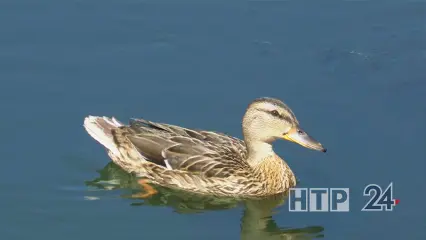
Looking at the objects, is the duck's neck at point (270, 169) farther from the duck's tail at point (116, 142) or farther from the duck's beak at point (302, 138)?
the duck's tail at point (116, 142)

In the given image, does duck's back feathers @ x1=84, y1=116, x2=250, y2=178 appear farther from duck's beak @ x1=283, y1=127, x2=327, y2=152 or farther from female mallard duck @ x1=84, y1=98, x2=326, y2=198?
duck's beak @ x1=283, y1=127, x2=327, y2=152

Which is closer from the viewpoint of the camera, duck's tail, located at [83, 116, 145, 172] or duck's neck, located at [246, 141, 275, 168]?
duck's neck, located at [246, 141, 275, 168]

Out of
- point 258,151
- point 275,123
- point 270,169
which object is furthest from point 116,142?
point 275,123

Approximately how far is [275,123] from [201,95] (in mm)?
1822

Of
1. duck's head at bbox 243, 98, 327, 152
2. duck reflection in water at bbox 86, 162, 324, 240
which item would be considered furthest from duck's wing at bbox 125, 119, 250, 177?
duck's head at bbox 243, 98, 327, 152

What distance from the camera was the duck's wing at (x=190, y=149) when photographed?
1156cm

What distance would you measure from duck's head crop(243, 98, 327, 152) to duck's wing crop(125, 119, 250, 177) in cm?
49

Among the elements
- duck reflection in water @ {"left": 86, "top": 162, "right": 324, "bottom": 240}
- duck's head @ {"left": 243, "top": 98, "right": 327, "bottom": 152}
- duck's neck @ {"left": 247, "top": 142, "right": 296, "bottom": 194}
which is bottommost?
duck reflection in water @ {"left": 86, "top": 162, "right": 324, "bottom": 240}

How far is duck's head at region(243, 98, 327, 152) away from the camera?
1115 cm

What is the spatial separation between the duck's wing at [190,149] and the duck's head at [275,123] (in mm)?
485

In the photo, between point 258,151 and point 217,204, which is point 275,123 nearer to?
point 258,151

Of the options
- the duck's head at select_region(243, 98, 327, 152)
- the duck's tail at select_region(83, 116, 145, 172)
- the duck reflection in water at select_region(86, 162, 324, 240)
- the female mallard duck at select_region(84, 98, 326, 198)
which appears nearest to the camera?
the duck reflection in water at select_region(86, 162, 324, 240)

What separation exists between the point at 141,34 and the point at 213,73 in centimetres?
134

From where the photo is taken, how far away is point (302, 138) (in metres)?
11.2
